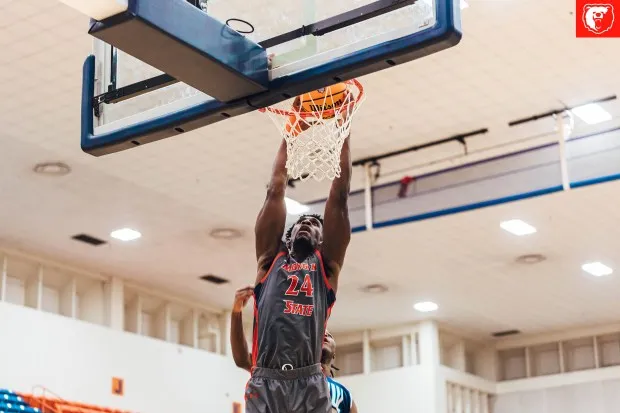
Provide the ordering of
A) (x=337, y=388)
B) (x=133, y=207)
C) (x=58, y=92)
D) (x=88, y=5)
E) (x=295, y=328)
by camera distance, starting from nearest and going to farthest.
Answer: (x=88, y=5) → (x=295, y=328) → (x=337, y=388) → (x=58, y=92) → (x=133, y=207)

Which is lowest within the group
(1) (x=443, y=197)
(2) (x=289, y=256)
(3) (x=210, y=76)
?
(2) (x=289, y=256)

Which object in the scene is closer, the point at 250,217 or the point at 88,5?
the point at 88,5

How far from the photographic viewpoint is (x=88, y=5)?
5.44m

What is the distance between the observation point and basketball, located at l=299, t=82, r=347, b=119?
7078mm

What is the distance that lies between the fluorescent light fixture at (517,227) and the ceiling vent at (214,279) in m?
5.22

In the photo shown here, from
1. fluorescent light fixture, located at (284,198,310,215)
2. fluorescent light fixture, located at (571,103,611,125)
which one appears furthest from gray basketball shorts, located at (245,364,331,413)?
fluorescent light fixture, located at (284,198,310,215)

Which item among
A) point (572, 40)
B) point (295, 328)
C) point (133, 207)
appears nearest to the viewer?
point (295, 328)

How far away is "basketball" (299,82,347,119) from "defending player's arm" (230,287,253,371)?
1316 millimetres

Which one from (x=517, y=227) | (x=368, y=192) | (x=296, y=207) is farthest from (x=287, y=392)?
(x=517, y=227)

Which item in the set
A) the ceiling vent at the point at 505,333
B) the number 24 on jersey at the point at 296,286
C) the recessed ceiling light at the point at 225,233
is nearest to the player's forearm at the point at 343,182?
the number 24 on jersey at the point at 296,286

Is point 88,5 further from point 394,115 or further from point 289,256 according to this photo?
point 394,115

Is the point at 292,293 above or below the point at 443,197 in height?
below

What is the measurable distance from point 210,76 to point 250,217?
976 centimetres

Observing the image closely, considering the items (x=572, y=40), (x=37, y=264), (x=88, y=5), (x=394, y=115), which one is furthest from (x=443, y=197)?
(x=88, y=5)
